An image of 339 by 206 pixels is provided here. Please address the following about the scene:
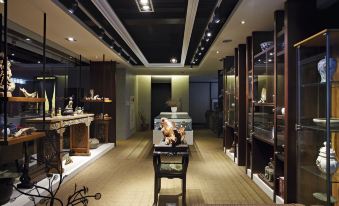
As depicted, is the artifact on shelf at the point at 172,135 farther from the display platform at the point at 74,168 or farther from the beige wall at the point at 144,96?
the beige wall at the point at 144,96

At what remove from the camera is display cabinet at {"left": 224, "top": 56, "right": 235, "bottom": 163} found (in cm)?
708

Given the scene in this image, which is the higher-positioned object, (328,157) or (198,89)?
(198,89)

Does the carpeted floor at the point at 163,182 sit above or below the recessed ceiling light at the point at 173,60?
below

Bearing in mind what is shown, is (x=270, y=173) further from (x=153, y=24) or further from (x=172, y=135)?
(x=153, y=24)

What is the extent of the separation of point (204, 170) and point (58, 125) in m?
2.92

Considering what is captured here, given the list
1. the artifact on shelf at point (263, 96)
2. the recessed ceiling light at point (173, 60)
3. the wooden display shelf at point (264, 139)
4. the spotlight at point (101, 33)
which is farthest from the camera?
the recessed ceiling light at point (173, 60)

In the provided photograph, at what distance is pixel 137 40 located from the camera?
741 cm

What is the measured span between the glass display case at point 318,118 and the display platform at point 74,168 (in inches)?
106

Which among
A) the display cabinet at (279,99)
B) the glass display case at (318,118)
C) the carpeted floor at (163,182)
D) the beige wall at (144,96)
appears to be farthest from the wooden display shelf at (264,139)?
the beige wall at (144,96)

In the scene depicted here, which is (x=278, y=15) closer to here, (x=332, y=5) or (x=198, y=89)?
(x=332, y=5)

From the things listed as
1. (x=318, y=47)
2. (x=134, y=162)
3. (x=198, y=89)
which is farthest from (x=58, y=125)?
(x=198, y=89)

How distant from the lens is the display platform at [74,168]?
3.62 meters

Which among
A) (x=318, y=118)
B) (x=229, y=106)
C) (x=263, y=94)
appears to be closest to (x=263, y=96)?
(x=263, y=94)

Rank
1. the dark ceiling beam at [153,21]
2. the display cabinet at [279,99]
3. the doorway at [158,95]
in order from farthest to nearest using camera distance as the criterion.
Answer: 1. the doorway at [158,95]
2. the dark ceiling beam at [153,21]
3. the display cabinet at [279,99]
